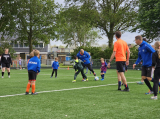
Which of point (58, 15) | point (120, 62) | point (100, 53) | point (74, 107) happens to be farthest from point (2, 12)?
point (74, 107)

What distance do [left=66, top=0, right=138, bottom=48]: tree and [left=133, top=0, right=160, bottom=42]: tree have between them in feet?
17.8

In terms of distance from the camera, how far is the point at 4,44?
45.7 m

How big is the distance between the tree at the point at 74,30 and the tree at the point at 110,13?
146cm

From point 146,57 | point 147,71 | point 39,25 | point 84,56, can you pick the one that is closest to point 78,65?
point 84,56

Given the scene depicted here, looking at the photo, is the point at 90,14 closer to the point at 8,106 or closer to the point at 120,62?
the point at 120,62

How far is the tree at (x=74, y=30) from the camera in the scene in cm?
3891

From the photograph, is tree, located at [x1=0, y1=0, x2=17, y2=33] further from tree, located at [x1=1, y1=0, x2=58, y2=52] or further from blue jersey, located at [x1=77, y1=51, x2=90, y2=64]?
blue jersey, located at [x1=77, y1=51, x2=90, y2=64]

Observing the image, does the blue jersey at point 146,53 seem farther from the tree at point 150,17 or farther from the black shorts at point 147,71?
the tree at point 150,17

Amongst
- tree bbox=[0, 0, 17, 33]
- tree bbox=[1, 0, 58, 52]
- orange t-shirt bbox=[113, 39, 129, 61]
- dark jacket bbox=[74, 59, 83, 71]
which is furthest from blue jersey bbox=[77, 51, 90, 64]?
tree bbox=[1, 0, 58, 52]

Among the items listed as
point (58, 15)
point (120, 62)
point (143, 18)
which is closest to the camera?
point (120, 62)

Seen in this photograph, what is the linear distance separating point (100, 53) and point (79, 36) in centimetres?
3229

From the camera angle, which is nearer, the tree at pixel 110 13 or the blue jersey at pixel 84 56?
the blue jersey at pixel 84 56

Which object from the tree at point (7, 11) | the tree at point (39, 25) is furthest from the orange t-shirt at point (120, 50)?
the tree at point (39, 25)

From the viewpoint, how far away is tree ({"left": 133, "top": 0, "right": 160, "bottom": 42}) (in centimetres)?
2978
